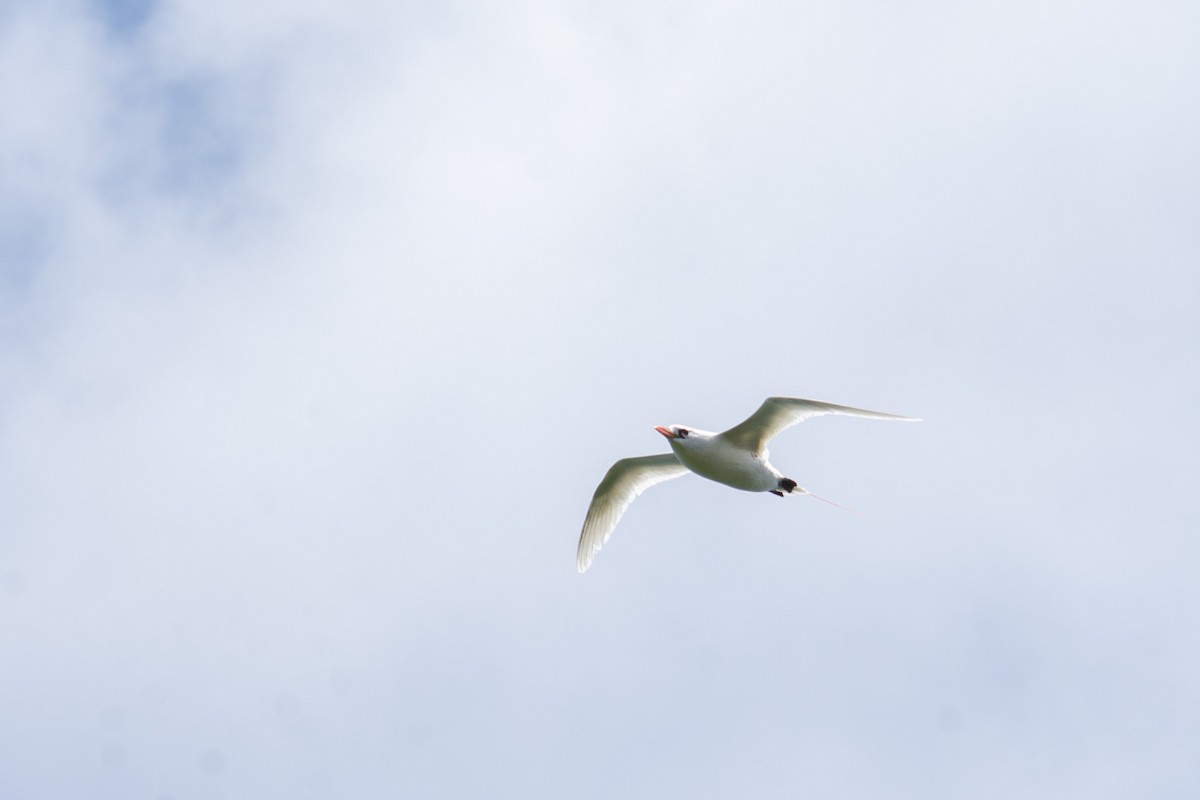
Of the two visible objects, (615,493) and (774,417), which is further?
(615,493)

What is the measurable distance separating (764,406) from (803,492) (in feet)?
7.17

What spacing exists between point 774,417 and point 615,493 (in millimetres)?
4639

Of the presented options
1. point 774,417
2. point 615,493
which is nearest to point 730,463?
point 774,417

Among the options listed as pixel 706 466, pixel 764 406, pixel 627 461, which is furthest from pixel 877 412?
pixel 627 461

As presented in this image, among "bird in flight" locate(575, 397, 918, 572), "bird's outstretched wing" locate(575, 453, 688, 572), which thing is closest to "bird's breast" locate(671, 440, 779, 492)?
"bird in flight" locate(575, 397, 918, 572)

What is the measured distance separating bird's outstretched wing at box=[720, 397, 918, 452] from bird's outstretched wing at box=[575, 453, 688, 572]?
9.00 ft

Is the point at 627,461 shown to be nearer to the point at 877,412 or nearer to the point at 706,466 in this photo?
the point at 706,466

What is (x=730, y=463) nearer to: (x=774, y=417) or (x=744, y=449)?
(x=744, y=449)

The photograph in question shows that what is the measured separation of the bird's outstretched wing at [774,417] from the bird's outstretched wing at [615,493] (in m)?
2.74

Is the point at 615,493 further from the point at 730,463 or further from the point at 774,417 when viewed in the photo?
the point at 774,417

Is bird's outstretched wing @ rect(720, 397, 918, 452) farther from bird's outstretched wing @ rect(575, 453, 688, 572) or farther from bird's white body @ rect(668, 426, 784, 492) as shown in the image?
bird's outstretched wing @ rect(575, 453, 688, 572)

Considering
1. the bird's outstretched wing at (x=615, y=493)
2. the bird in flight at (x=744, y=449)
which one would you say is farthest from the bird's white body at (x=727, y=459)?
the bird's outstretched wing at (x=615, y=493)

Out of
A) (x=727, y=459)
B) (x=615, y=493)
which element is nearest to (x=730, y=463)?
(x=727, y=459)

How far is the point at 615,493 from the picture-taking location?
92.1 ft
